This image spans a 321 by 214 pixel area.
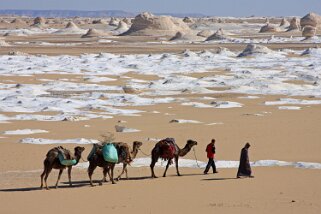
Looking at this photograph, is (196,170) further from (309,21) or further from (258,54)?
(309,21)

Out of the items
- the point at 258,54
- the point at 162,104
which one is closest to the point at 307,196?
the point at 162,104

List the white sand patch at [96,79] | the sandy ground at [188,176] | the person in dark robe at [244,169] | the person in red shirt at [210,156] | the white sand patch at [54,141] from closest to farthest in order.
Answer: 1. the sandy ground at [188,176]
2. the person in dark robe at [244,169]
3. the person in red shirt at [210,156]
4. the white sand patch at [54,141]
5. the white sand patch at [96,79]

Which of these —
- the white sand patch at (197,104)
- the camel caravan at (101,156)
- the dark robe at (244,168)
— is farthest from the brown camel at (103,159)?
the white sand patch at (197,104)

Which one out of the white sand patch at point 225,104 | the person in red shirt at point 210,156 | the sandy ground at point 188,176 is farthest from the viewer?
the white sand patch at point 225,104

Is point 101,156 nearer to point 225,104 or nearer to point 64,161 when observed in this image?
point 64,161

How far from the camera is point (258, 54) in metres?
54.9

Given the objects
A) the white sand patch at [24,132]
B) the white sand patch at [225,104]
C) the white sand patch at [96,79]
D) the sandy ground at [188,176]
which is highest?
the white sand patch at [96,79]

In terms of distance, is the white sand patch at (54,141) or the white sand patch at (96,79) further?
the white sand patch at (96,79)

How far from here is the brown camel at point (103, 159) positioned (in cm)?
1327

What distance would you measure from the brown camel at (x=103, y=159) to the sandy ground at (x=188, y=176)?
0.86 ft

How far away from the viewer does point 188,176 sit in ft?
47.4

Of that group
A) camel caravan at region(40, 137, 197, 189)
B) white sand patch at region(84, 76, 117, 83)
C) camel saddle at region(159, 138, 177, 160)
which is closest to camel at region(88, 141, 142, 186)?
camel caravan at region(40, 137, 197, 189)

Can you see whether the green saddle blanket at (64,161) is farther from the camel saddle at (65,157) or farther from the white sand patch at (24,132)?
the white sand patch at (24,132)

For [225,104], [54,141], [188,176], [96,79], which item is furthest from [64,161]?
[96,79]
